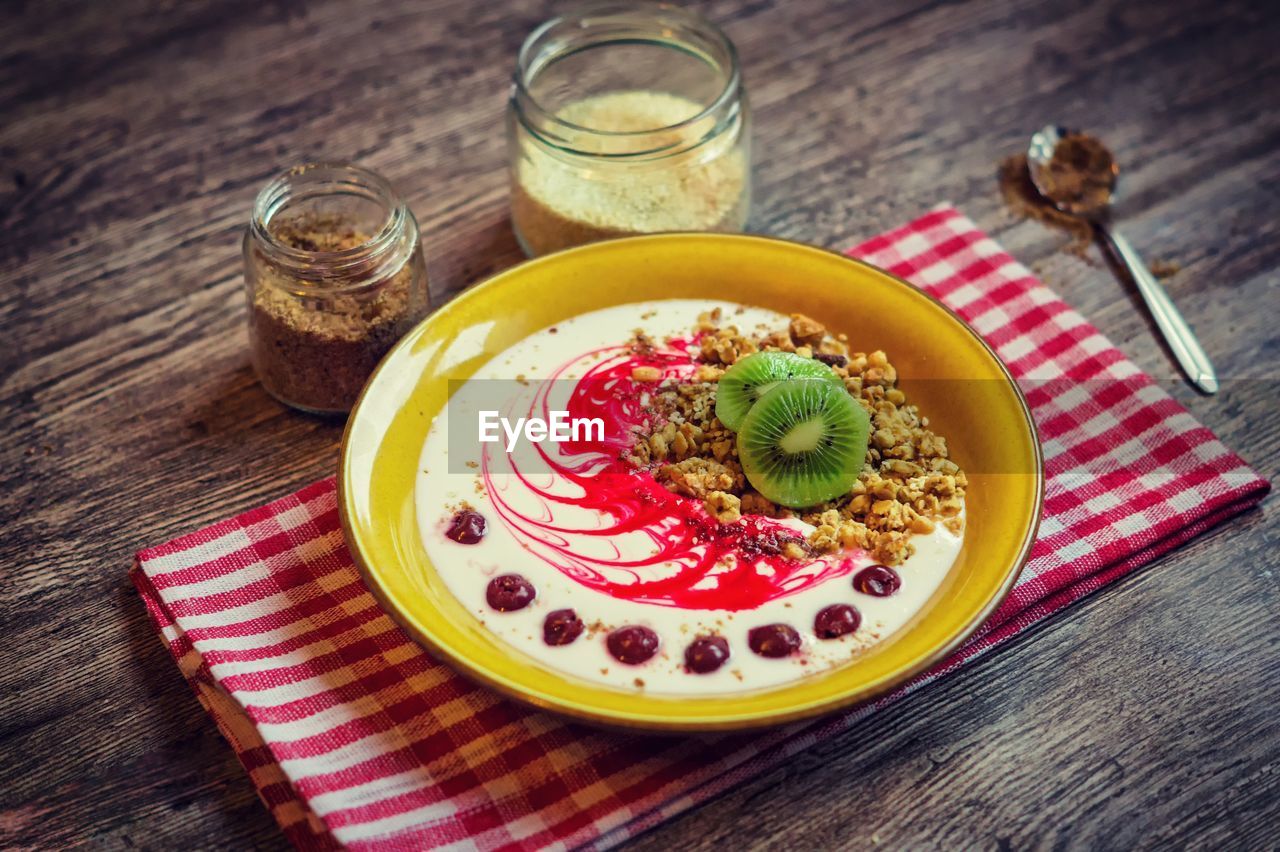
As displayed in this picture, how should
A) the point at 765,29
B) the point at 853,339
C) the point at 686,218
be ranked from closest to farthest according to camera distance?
the point at 853,339
the point at 686,218
the point at 765,29

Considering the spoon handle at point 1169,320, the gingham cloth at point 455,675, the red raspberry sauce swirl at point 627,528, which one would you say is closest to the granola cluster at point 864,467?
the red raspberry sauce swirl at point 627,528

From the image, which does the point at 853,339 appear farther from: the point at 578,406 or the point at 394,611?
the point at 394,611

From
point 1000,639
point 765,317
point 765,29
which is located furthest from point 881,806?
point 765,29

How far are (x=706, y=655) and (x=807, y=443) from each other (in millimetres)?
268

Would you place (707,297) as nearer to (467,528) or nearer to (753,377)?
(753,377)

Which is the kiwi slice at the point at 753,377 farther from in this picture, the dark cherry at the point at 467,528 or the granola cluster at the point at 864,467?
the dark cherry at the point at 467,528

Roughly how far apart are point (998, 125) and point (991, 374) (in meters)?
0.72

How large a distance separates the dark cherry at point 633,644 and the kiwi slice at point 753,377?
292 millimetres

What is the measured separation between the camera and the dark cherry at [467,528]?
4.23 feet

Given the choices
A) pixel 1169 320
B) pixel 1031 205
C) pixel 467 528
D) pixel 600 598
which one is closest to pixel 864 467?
pixel 600 598

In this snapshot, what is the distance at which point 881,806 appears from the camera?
1.17m

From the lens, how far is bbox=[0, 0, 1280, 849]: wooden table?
3.89 feet

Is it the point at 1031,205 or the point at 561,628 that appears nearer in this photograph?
the point at 561,628

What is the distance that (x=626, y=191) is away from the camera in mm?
1634
